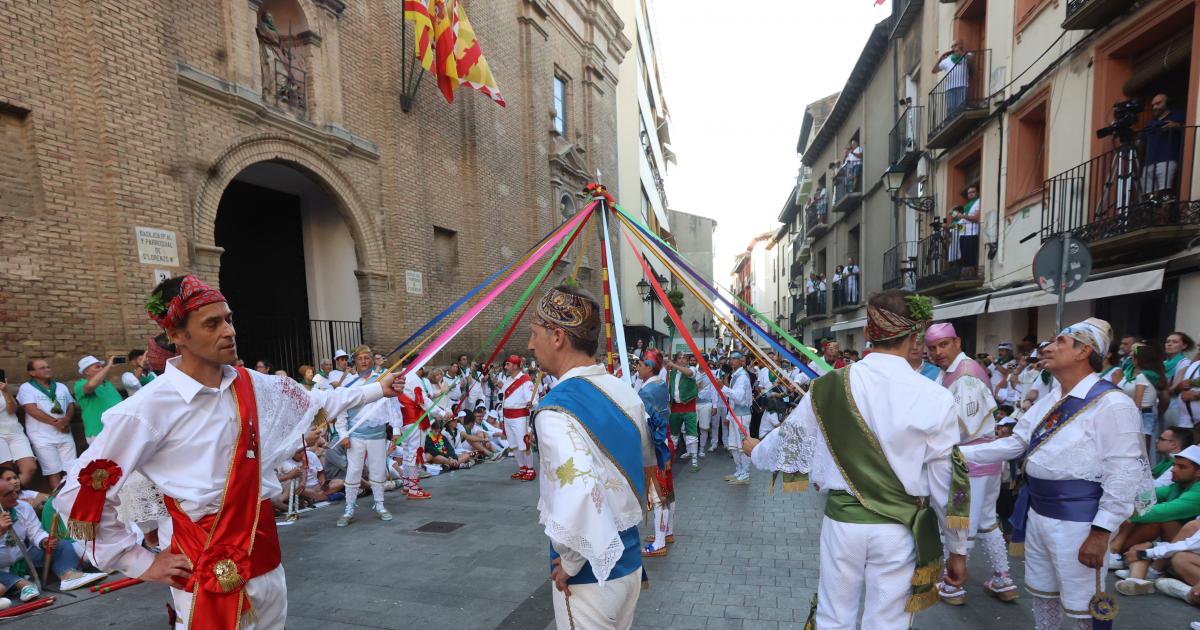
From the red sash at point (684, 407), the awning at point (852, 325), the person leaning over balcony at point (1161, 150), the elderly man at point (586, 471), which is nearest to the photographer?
the elderly man at point (586, 471)

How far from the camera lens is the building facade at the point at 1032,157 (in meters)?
6.80

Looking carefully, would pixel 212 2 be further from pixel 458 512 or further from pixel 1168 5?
pixel 1168 5

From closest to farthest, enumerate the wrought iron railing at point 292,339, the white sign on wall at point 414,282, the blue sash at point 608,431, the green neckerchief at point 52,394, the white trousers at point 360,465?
the blue sash at point 608,431 → the green neckerchief at point 52,394 → the white trousers at point 360,465 → the wrought iron railing at point 292,339 → the white sign on wall at point 414,282

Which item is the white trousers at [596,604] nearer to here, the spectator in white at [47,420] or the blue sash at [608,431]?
the blue sash at [608,431]

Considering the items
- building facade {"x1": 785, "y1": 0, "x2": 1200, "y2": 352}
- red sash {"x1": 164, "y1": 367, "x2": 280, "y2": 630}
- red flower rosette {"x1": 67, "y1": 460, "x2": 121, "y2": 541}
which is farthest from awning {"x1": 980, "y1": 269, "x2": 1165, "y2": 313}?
red flower rosette {"x1": 67, "y1": 460, "x2": 121, "y2": 541}

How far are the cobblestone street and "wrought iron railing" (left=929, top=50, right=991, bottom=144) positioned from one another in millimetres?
9483

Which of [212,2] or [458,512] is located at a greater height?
[212,2]

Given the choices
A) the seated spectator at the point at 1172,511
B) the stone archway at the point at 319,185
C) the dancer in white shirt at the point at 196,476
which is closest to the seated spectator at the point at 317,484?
the stone archway at the point at 319,185

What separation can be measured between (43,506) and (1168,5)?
1387 cm

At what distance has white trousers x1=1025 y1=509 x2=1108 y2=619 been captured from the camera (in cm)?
283

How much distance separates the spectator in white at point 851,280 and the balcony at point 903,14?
25.4 ft

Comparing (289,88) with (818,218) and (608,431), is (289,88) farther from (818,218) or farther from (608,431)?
(818,218)

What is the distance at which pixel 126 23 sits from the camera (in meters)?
7.16

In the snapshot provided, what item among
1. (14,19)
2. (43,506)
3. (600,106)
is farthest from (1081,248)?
(600,106)
